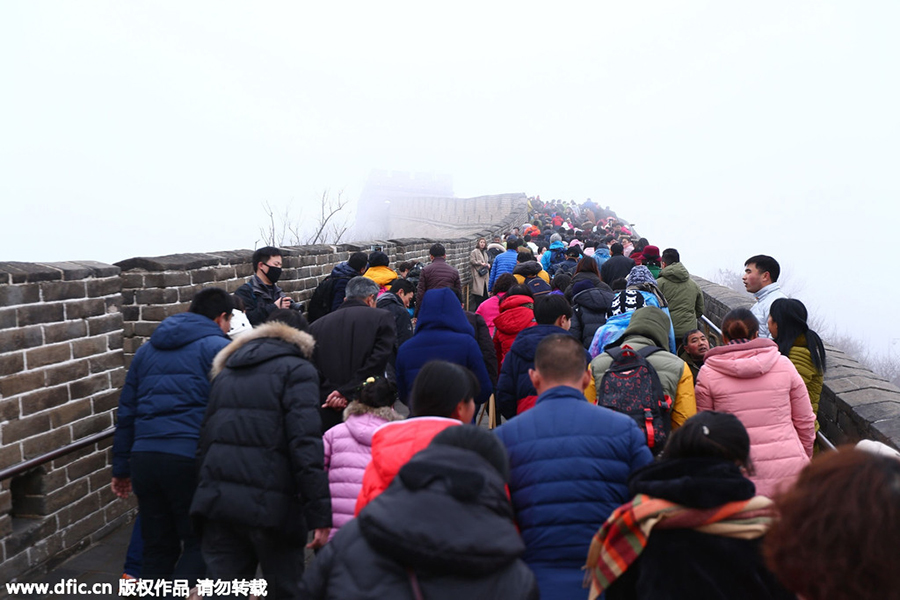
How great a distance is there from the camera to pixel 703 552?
83.7 inches

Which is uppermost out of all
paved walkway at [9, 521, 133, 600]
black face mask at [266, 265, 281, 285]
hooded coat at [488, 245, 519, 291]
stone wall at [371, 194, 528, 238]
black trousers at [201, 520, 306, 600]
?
stone wall at [371, 194, 528, 238]

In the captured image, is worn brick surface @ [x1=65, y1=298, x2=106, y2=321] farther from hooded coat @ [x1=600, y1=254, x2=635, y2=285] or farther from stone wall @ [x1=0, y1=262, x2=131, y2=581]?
hooded coat @ [x1=600, y1=254, x2=635, y2=285]

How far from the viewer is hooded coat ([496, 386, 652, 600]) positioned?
8.45 ft

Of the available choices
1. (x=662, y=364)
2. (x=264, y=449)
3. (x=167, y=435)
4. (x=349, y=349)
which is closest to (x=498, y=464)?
(x=264, y=449)

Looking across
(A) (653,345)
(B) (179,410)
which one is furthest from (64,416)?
(A) (653,345)

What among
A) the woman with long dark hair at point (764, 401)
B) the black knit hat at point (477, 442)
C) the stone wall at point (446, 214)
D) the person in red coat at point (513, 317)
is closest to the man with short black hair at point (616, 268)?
the person in red coat at point (513, 317)

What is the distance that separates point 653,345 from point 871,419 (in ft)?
6.47

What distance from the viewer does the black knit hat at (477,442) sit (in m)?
2.00

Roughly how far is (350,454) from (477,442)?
1.67 m

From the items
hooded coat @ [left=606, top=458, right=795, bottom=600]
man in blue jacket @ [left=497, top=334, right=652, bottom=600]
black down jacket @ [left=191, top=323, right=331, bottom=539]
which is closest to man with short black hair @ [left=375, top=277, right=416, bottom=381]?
black down jacket @ [left=191, top=323, right=331, bottom=539]

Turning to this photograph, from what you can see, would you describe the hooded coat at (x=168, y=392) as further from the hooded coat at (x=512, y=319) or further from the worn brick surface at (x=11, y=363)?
the hooded coat at (x=512, y=319)

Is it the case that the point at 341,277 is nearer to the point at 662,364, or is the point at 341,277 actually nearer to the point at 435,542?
the point at 662,364

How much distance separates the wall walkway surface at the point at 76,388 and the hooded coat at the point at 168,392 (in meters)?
0.99

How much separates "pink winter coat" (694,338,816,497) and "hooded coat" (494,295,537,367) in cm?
251
